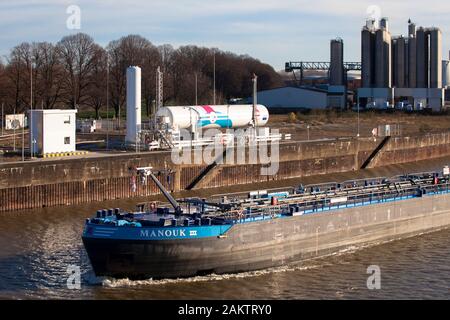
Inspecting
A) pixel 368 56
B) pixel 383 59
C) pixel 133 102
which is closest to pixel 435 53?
pixel 383 59

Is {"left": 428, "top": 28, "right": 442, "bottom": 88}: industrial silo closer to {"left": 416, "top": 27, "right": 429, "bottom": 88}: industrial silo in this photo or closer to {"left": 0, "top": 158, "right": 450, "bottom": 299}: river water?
{"left": 416, "top": 27, "right": 429, "bottom": 88}: industrial silo

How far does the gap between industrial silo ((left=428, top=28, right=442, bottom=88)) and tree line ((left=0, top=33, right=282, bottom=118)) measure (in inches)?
1063

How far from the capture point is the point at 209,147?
52.8 meters

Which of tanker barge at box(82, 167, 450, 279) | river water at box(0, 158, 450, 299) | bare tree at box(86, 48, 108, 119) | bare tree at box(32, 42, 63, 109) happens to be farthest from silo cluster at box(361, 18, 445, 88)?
river water at box(0, 158, 450, 299)

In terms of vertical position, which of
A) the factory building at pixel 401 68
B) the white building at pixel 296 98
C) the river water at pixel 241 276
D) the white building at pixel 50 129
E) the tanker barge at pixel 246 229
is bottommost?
the river water at pixel 241 276

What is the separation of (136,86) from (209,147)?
607cm

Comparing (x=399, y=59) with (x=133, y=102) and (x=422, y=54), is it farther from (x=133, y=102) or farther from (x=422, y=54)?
(x=133, y=102)

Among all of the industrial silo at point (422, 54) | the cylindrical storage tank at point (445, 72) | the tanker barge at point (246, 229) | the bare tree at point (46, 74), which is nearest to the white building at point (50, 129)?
the tanker barge at point (246, 229)

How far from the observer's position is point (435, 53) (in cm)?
10275

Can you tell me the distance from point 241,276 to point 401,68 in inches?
3194

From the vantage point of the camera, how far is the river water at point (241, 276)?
2639 cm

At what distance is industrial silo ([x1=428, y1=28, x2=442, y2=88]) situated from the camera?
102194 mm

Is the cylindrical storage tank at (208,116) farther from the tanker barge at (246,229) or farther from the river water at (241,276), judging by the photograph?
the river water at (241,276)

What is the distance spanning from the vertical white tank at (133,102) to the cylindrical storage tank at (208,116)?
1.44 meters
